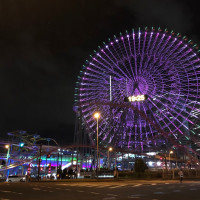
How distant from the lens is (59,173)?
3691 centimetres

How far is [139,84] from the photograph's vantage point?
140 ft

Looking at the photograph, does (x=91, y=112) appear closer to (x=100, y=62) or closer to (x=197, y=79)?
(x=100, y=62)

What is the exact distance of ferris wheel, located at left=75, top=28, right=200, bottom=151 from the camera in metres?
39.4

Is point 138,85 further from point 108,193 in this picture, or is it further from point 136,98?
point 108,193

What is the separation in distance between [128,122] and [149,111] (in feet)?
17.8

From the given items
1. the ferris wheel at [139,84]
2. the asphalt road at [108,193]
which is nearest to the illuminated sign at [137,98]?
the ferris wheel at [139,84]

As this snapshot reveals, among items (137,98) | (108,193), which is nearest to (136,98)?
(137,98)

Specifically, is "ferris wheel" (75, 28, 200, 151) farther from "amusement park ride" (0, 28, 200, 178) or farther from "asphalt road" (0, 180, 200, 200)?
"asphalt road" (0, 180, 200, 200)

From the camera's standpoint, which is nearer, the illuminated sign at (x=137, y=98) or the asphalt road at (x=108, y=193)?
the asphalt road at (x=108, y=193)

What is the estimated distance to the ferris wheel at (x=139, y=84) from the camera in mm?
39438

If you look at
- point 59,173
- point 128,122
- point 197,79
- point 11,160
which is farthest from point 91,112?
point 11,160

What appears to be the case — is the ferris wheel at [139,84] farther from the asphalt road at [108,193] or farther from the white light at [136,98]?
the asphalt road at [108,193]

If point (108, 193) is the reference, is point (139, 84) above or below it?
above

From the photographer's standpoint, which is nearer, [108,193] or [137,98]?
[108,193]
